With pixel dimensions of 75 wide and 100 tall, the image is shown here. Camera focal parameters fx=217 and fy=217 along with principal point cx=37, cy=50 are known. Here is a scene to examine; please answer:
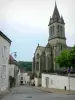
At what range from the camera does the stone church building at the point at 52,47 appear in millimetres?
85512

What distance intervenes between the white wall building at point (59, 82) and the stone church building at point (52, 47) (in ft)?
96.5

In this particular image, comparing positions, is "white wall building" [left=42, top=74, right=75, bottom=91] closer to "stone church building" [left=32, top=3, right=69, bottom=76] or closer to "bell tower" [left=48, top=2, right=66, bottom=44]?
"stone church building" [left=32, top=3, right=69, bottom=76]

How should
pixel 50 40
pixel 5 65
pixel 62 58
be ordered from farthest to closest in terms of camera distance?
pixel 50 40, pixel 62 58, pixel 5 65

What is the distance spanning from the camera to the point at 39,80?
7556 cm

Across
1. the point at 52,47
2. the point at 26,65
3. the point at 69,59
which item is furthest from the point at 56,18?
the point at 26,65

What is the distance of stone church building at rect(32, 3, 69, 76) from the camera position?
85.5 metres

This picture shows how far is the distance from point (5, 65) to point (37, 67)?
66.8 metres

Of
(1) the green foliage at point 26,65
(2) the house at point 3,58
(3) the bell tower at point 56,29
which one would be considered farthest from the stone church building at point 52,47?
(2) the house at point 3,58

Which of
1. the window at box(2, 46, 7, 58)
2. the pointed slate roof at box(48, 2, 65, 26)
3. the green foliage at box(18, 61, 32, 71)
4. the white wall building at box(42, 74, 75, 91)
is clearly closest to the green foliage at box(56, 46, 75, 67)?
the white wall building at box(42, 74, 75, 91)

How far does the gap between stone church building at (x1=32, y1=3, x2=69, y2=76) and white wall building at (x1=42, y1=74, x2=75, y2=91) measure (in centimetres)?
2940

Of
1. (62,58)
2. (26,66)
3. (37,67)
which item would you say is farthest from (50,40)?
(26,66)

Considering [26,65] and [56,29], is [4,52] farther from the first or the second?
[26,65]

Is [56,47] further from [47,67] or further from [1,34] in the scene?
[1,34]

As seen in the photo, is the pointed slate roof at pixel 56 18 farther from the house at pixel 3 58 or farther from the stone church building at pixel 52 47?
the house at pixel 3 58
